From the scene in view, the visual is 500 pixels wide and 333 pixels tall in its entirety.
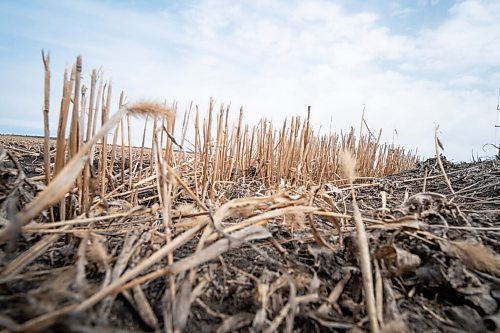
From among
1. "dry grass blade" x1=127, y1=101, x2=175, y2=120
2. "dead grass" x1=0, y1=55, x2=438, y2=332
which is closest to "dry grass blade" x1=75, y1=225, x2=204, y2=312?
"dead grass" x1=0, y1=55, x2=438, y2=332

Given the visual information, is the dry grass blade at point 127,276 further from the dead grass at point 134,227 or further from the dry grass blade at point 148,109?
the dry grass blade at point 148,109

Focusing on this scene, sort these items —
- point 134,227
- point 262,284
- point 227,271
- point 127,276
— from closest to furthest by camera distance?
point 127,276 < point 262,284 < point 227,271 < point 134,227

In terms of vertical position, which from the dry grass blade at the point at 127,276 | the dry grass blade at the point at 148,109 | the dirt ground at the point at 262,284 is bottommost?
the dirt ground at the point at 262,284

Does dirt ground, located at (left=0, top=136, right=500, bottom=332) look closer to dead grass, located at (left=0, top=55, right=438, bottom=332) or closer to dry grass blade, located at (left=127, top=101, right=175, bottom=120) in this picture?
dead grass, located at (left=0, top=55, right=438, bottom=332)

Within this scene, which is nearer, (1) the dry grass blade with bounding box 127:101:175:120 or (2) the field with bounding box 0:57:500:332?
(2) the field with bounding box 0:57:500:332

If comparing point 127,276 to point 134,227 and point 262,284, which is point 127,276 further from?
point 134,227

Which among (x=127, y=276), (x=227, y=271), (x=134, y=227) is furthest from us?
(x=134, y=227)

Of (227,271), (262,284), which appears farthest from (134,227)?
(262,284)

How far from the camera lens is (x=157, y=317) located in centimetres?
57

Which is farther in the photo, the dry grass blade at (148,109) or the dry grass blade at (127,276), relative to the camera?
the dry grass blade at (148,109)

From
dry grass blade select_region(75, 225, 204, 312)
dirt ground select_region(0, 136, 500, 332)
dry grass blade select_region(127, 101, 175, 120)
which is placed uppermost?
dry grass blade select_region(127, 101, 175, 120)

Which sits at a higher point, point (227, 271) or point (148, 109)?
point (148, 109)

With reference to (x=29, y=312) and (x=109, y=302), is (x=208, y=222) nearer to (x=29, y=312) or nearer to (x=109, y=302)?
(x=109, y=302)

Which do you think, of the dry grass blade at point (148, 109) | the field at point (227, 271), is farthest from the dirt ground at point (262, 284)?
the dry grass blade at point (148, 109)
